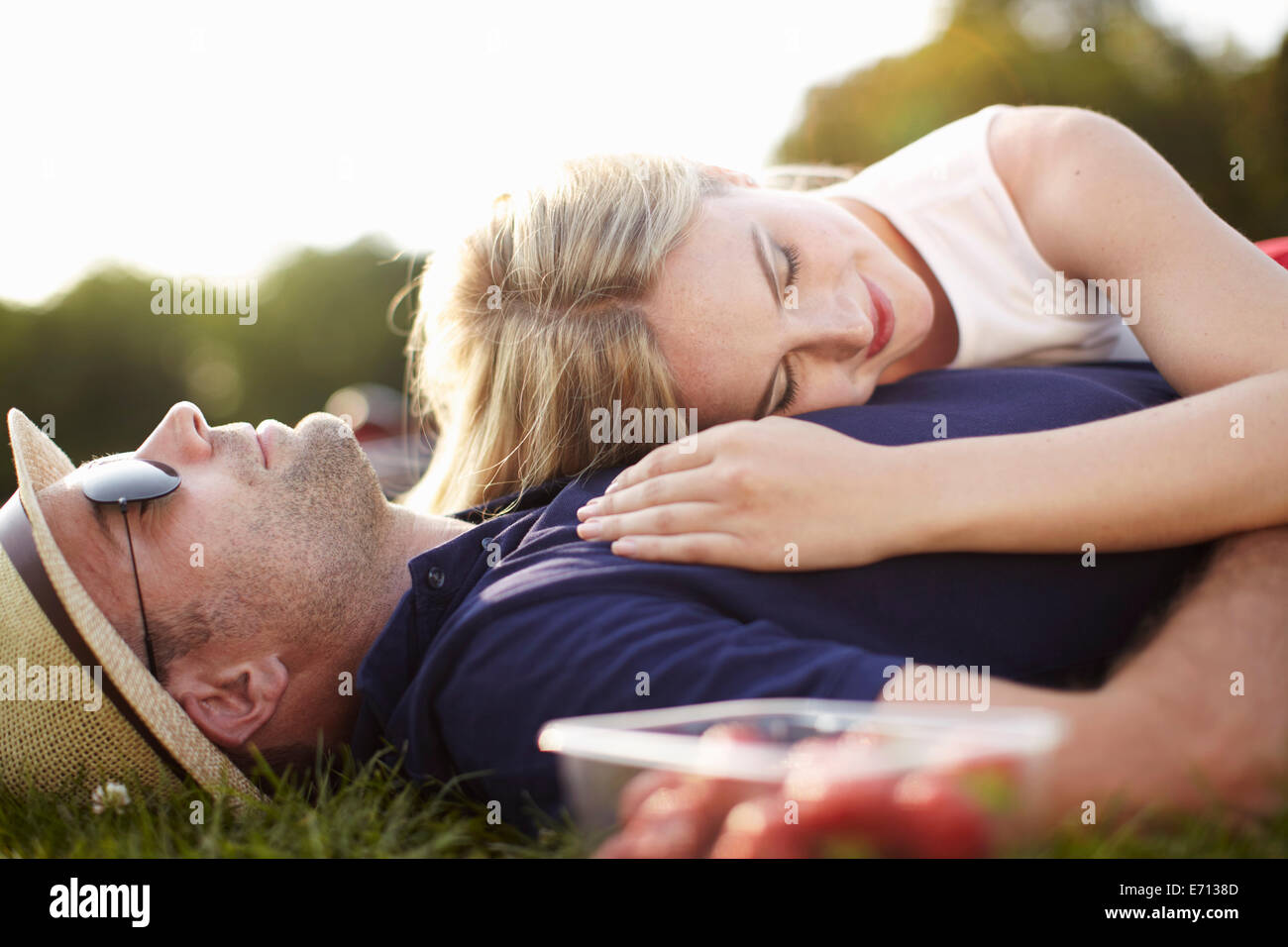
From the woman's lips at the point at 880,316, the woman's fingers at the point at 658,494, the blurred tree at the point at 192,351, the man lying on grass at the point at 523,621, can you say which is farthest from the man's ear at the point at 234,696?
the blurred tree at the point at 192,351

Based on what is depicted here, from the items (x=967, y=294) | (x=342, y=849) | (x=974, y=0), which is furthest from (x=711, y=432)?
Answer: (x=974, y=0)

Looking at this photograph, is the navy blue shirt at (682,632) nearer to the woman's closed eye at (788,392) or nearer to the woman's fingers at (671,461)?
the woman's fingers at (671,461)

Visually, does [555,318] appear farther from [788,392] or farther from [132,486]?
[132,486]

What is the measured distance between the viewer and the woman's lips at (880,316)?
10.5ft

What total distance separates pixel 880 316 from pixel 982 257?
65 cm

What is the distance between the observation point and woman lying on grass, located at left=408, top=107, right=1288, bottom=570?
7.16 feet

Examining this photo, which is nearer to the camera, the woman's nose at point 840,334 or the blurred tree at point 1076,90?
the woman's nose at point 840,334

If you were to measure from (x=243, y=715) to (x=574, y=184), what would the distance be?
1.86 meters

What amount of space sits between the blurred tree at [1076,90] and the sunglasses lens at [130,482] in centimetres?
1752

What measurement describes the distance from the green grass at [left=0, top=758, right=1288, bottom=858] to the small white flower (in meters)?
0.01

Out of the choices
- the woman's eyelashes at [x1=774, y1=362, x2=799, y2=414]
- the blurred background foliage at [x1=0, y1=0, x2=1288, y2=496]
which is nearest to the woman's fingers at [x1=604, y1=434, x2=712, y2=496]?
the woman's eyelashes at [x1=774, y1=362, x2=799, y2=414]

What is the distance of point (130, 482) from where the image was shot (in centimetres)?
261

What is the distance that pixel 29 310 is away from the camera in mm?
23688
